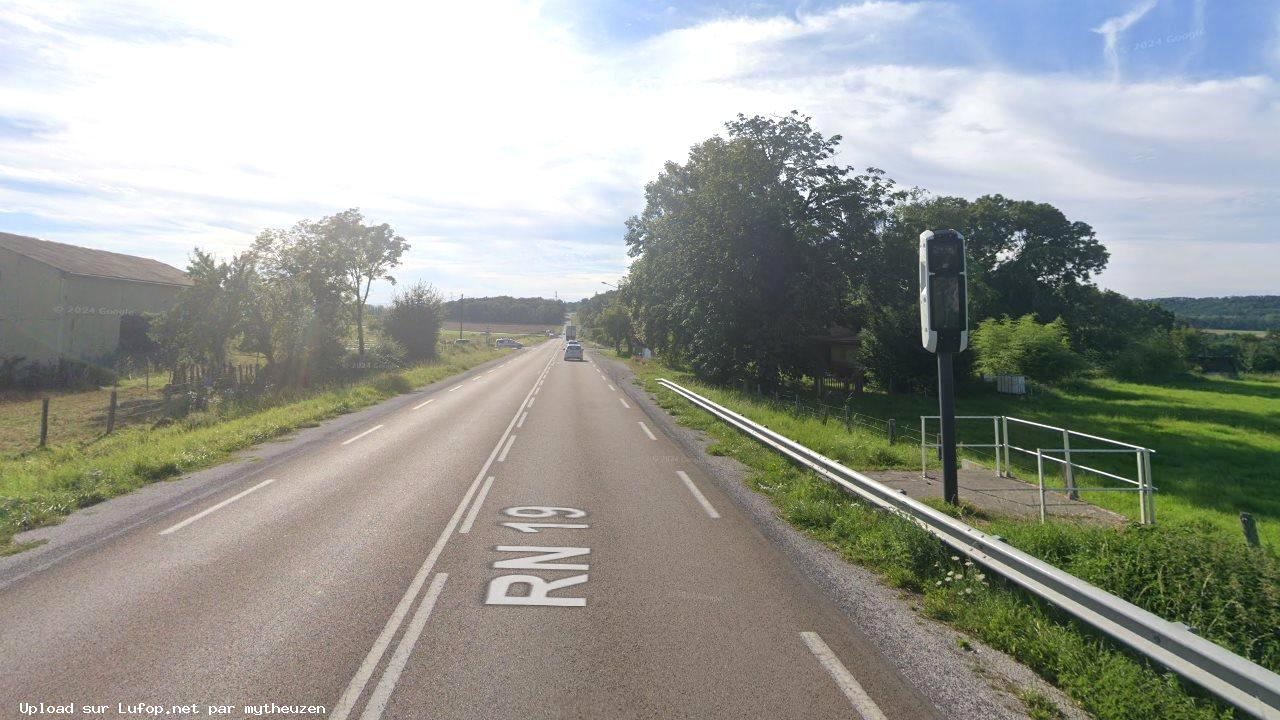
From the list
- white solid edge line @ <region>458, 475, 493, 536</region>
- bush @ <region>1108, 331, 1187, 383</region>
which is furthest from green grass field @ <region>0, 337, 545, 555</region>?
bush @ <region>1108, 331, 1187, 383</region>

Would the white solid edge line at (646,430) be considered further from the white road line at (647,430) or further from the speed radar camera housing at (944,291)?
the speed radar camera housing at (944,291)

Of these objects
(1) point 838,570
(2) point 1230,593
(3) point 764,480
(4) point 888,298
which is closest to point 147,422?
(3) point 764,480

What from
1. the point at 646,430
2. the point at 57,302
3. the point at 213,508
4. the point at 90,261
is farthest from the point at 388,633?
the point at 90,261

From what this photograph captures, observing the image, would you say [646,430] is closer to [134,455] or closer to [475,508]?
[475,508]

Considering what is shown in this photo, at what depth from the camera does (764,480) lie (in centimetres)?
1101

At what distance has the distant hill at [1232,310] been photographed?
490 ft

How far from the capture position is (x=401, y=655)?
4.72m

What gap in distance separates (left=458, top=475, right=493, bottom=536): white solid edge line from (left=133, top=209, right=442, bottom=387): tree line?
73.2 ft

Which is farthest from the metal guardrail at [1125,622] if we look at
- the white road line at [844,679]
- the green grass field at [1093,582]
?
the white road line at [844,679]

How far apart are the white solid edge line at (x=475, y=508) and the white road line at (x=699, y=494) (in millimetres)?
3111

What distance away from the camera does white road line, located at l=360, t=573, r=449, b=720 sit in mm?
4043

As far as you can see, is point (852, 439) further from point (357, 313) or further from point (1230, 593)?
point (357, 313)

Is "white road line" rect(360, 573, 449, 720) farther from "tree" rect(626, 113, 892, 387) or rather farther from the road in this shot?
"tree" rect(626, 113, 892, 387)

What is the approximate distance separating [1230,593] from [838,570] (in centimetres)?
301
